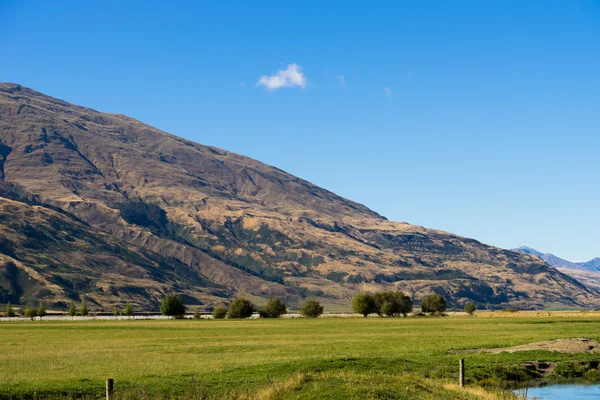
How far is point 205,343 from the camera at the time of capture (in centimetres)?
9312

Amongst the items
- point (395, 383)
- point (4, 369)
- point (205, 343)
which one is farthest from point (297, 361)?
point (205, 343)

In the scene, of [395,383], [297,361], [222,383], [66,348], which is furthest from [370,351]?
[66,348]

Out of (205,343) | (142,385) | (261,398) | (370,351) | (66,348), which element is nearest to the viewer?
(261,398)

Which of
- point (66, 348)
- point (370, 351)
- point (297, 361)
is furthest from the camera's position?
point (66, 348)

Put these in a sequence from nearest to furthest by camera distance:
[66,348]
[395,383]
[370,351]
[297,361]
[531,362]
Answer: [395,383]
[297,361]
[531,362]
[370,351]
[66,348]

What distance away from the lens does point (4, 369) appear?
61.4 meters

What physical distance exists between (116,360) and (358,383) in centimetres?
3689

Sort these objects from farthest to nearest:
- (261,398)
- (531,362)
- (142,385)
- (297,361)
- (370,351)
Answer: (370,351)
(531,362)
(297,361)
(142,385)
(261,398)

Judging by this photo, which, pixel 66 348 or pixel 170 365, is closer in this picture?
pixel 170 365

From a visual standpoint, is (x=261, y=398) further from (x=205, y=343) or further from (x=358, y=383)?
(x=205, y=343)

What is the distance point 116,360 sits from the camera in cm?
6888

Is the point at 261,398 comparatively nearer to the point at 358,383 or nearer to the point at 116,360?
the point at 358,383

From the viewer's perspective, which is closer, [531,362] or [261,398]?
[261,398]

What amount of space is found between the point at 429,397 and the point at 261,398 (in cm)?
898
